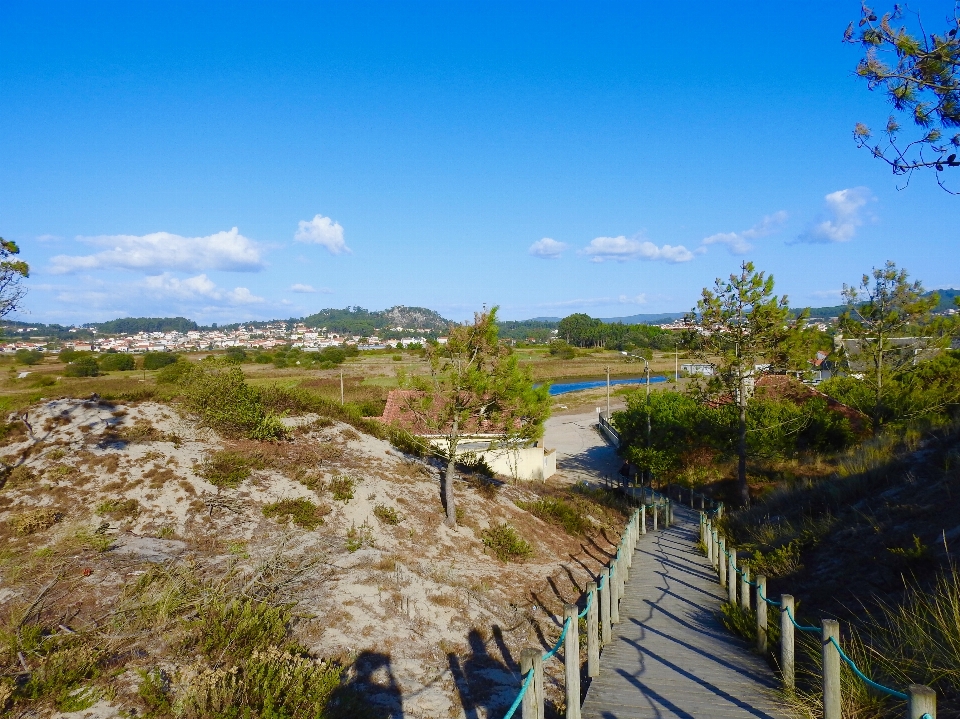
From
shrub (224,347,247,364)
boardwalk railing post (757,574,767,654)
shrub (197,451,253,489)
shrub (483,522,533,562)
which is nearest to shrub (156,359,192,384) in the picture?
shrub (224,347,247,364)

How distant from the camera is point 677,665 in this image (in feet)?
21.2

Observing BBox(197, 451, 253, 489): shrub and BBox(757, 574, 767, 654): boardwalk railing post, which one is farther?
BBox(197, 451, 253, 489): shrub

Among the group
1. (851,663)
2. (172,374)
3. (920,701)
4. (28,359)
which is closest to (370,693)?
(851,663)

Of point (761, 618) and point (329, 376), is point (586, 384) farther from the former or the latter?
point (761, 618)

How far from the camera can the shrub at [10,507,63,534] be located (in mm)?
9562

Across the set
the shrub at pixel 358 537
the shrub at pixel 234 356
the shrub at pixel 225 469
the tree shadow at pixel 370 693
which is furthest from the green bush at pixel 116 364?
the tree shadow at pixel 370 693

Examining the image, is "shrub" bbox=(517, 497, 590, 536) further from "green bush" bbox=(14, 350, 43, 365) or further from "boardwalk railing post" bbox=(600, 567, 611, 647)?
"green bush" bbox=(14, 350, 43, 365)

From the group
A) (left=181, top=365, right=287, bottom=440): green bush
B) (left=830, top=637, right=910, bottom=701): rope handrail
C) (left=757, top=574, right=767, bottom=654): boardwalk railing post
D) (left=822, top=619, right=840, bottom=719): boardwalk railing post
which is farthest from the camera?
(left=181, top=365, right=287, bottom=440): green bush

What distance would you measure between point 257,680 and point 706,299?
67.2ft

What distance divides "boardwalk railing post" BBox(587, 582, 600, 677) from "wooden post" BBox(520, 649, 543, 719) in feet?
6.99

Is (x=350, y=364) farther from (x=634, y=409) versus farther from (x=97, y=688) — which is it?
(x=97, y=688)

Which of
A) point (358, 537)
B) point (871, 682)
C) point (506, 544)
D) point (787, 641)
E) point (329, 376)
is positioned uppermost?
point (871, 682)

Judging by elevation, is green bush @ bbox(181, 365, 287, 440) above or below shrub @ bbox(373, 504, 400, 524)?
above

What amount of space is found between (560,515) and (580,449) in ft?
89.0
